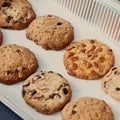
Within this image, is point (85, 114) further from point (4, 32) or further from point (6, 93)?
point (4, 32)

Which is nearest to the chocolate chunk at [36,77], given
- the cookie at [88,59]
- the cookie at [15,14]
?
the cookie at [88,59]

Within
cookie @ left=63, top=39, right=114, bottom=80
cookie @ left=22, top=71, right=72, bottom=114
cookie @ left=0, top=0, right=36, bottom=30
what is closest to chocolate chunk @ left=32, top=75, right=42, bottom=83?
cookie @ left=22, top=71, right=72, bottom=114

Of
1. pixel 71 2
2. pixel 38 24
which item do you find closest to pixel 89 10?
pixel 71 2

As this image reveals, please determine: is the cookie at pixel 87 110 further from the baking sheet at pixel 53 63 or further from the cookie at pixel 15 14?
the cookie at pixel 15 14

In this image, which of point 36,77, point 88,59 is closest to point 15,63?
point 36,77

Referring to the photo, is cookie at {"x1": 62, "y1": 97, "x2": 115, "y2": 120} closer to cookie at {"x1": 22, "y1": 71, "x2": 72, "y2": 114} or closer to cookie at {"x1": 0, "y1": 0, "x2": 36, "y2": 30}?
cookie at {"x1": 22, "y1": 71, "x2": 72, "y2": 114}

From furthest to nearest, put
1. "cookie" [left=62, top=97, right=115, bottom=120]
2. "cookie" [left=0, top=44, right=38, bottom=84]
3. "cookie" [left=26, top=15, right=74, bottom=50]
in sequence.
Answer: "cookie" [left=26, top=15, right=74, bottom=50] → "cookie" [left=0, top=44, right=38, bottom=84] → "cookie" [left=62, top=97, right=115, bottom=120]
